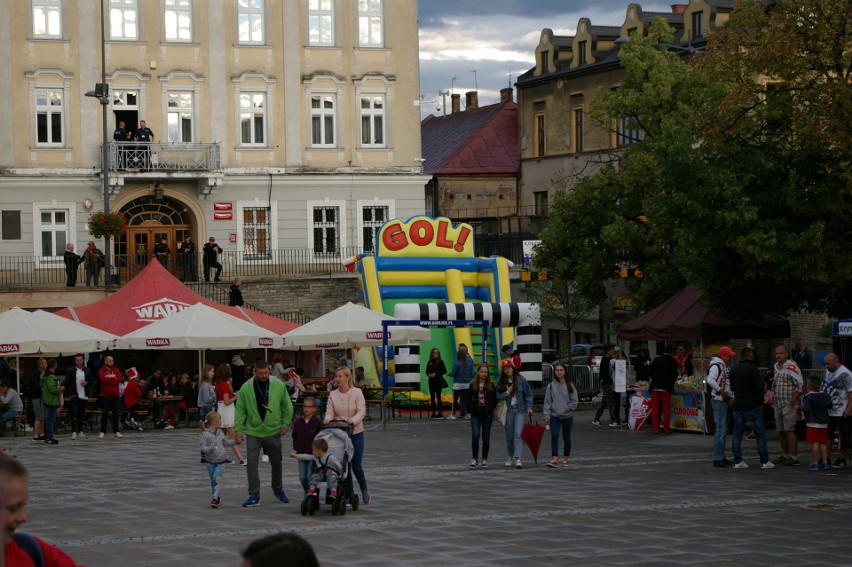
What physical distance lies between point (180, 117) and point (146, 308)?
14.7 metres

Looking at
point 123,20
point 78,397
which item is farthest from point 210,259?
point 78,397

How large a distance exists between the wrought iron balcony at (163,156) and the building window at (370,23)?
6.66 m

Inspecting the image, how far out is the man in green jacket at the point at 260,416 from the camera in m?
17.8

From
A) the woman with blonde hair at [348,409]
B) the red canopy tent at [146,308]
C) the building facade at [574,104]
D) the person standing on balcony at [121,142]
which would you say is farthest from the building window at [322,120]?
the woman with blonde hair at [348,409]

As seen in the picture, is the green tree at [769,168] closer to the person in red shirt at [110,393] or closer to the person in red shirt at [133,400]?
the person in red shirt at [110,393]

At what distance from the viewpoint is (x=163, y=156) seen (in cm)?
4928

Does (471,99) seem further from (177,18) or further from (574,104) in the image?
(177,18)

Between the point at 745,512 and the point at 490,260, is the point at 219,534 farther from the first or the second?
the point at 490,260

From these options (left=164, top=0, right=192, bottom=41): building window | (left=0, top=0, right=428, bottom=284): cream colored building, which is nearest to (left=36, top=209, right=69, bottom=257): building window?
(left=0, top=0, right=428, bottom=284): cream colored building

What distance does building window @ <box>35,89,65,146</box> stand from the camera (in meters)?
48.4

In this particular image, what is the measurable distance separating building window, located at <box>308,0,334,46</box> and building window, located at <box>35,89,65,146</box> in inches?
351

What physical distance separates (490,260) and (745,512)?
24601mm

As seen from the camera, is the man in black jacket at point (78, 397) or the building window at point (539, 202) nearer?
the man in black jacket at point (78, 397)

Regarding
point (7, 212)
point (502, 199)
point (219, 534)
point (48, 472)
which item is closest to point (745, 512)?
point (219, 534)
